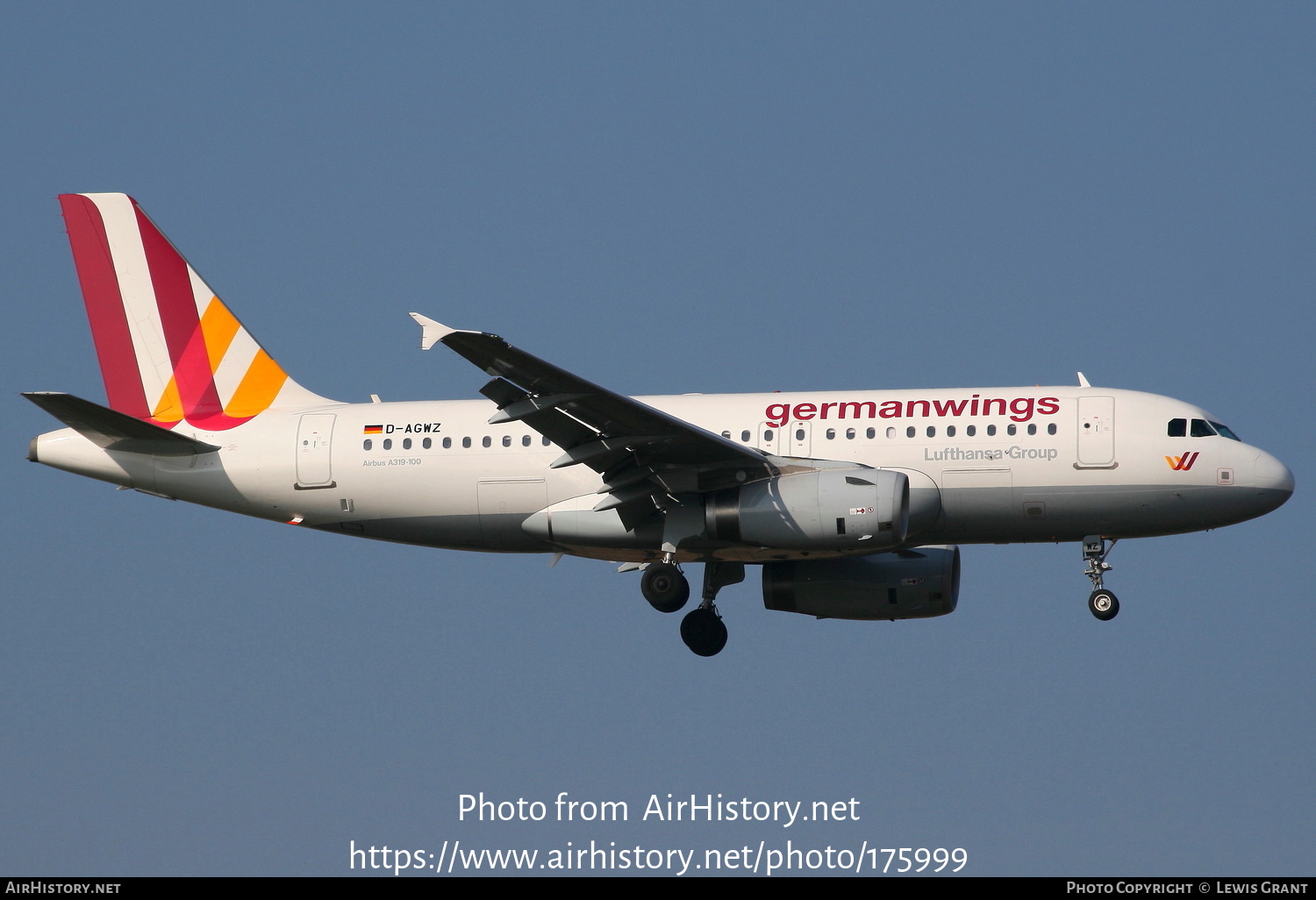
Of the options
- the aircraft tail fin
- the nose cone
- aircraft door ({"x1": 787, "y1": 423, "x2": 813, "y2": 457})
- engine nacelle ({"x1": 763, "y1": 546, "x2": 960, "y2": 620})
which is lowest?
engine nacelle ({"x1": 763, "y1": 546, "x2": 960, "y2": 620})

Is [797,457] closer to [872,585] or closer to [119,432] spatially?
[872,585]

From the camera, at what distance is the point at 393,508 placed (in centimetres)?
3500

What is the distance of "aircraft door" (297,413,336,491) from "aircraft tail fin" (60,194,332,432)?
1.81 metres

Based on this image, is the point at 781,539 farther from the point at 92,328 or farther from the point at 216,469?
the point at 92,328

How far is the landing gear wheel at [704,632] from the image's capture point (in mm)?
36469

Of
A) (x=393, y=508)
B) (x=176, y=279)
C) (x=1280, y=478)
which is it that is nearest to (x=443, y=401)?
(x=393, y=508)

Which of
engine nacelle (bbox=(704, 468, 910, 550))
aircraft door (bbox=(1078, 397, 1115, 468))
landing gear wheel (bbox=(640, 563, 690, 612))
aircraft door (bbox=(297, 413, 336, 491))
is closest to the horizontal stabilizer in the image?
aircraft door (bbox=(297, 413, 336, 491))

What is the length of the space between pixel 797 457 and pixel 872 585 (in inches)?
186

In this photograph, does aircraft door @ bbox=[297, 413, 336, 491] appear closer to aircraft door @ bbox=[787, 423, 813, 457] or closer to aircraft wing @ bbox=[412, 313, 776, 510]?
aircraft wing @ bbox=[412, 313, 776, 510]

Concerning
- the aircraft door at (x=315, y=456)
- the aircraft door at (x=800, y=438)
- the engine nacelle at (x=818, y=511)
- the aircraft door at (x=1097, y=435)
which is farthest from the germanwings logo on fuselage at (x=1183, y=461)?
the aircraft door at (x=315, y=456)

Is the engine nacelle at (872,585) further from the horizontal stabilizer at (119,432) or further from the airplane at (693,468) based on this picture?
the horizontal stabilizer at (119,432)

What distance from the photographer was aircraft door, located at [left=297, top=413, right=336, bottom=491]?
3538cm

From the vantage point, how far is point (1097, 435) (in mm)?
32625

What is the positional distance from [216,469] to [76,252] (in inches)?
278
